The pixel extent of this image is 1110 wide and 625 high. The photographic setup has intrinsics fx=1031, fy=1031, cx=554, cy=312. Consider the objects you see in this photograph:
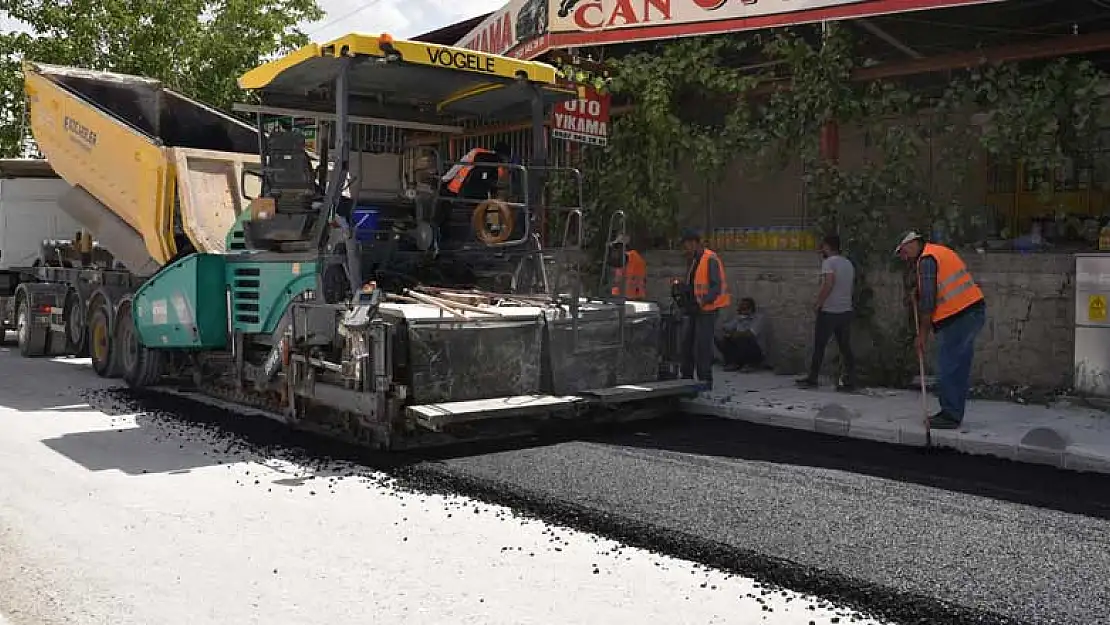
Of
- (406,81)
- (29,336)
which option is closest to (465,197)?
(406,81)

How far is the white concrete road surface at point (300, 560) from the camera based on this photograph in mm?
3818

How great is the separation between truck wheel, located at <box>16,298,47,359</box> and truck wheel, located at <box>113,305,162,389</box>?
128 inches

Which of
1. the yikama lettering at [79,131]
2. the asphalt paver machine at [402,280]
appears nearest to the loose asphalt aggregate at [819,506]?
the asphalt paver machine at [402,280]

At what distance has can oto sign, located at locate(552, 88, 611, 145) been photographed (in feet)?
37.4

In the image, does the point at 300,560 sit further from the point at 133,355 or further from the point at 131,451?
the point at 133,355

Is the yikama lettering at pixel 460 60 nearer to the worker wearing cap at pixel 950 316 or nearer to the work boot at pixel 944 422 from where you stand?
the worker wearing cap at pixel 950 316

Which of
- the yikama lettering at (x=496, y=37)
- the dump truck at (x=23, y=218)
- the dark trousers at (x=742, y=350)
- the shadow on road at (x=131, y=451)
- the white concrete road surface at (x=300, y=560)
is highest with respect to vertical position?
the yikama lettering at (x=496, y=37)

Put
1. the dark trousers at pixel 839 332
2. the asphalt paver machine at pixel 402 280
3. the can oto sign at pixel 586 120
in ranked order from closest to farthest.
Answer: the asphalt paver machine at pixel 402 280 < the dark trousers at pixel 839 332 < the can oto sign at pixel 586 120

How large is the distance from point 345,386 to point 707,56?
21.5ft

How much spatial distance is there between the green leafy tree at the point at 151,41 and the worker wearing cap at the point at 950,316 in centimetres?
1578

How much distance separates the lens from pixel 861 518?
496 cm

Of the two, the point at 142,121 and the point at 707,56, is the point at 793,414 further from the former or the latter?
the point at 142,121

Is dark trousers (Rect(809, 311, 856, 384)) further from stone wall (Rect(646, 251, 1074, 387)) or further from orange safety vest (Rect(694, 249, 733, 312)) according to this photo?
orange safety vest (Rect(694, 249, 733, 312))

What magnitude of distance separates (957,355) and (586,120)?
5.66m
